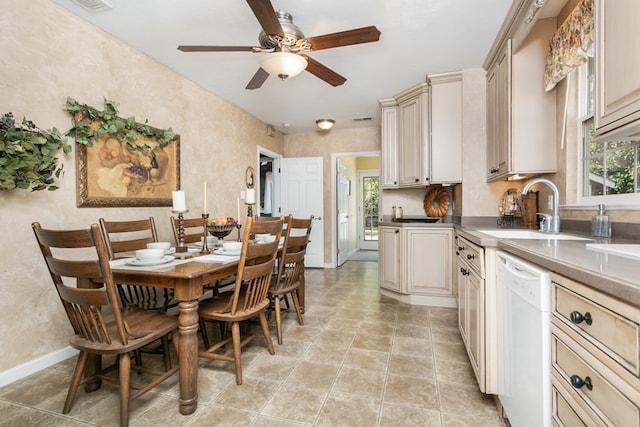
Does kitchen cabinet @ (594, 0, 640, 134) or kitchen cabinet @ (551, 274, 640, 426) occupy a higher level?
kitchen cabinet @ (594, 0, 640, 134)

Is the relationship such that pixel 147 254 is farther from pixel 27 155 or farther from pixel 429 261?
pixel 429 261

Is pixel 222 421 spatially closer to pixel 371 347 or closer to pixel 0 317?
pixel 371 347

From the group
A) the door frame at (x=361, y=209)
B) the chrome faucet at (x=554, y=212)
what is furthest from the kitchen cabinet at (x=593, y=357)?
the door frame at (x=361, y=209)

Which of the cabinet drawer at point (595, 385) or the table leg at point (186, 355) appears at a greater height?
the cabinet drawer at point (595, 385)

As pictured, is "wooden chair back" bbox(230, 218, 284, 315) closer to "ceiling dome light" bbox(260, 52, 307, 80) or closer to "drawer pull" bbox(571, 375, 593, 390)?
"ceiling dome light" bbox(260, 52, 307, 80)

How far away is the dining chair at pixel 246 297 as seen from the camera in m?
1.75

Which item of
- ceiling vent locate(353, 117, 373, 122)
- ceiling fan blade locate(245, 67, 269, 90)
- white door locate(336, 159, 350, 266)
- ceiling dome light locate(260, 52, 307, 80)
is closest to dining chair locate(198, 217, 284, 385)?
ceiling dome light locate(260, 52, 307, 80)

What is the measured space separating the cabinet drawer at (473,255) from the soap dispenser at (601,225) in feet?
1.92

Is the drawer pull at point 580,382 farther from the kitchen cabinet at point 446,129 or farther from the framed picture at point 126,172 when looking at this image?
the framed picture at point 126,172

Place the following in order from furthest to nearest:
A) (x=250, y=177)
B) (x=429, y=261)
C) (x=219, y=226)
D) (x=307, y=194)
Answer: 1. (x=307, y=194)
2. (x=250, y=177)
3. (x=429, y=261)
4. (x=219, y=226)

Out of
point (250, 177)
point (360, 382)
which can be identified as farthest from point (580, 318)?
point (250, 177)

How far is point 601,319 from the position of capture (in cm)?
71

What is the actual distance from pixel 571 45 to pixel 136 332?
288 cm

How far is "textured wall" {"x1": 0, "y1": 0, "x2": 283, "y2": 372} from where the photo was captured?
1851mm
